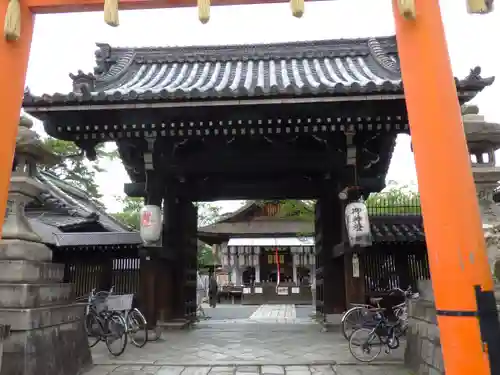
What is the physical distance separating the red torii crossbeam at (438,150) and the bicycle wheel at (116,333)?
4.30 meters

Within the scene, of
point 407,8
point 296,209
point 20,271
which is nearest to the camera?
point 407,8

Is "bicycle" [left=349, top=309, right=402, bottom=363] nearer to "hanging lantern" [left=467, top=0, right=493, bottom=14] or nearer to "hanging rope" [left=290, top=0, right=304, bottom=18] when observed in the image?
"hanging lantern" [left=467, top=0, right=493, bottom=14]

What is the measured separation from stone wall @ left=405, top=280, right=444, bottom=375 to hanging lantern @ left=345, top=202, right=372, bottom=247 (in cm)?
194

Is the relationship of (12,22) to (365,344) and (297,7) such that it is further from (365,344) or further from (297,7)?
(365,344)

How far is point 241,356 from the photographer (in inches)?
270

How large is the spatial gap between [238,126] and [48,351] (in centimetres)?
469

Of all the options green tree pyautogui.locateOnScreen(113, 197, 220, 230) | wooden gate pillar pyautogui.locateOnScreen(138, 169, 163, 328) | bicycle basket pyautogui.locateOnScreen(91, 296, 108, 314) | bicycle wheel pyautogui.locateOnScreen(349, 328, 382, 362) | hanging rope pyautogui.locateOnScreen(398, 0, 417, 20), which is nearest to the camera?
hanging rope pyautogui.locateOnScreen(398, 0, 417, 20)

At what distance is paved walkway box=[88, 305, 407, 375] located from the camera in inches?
232

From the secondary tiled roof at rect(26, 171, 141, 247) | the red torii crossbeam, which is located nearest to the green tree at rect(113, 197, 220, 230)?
the secondary tiled roof at rect(26, 171, 141, 247)

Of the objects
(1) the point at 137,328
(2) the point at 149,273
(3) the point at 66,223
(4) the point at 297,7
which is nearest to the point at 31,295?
(1) the point at 137,328

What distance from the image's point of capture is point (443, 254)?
272cm

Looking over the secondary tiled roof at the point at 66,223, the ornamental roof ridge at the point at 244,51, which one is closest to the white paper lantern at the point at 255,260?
the secondary tiled roof at the point at 66,223

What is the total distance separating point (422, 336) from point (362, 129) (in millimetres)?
4047

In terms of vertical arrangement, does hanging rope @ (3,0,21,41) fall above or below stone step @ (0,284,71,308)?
above
